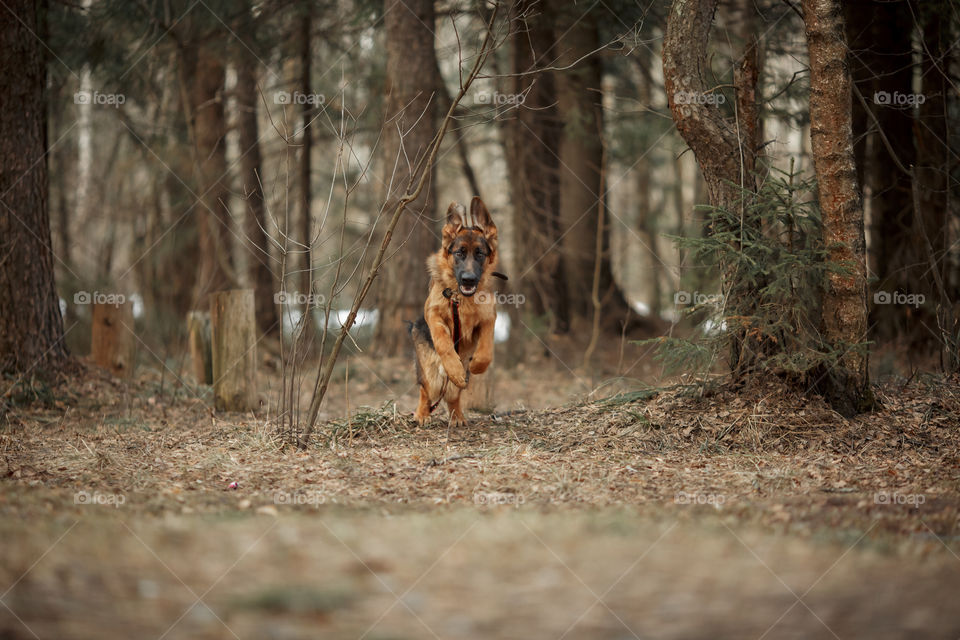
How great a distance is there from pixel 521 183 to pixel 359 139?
→ 7.30m

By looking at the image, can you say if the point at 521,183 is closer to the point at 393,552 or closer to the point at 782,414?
the point at 782,414

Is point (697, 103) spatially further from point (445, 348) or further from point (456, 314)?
point (445, 348)

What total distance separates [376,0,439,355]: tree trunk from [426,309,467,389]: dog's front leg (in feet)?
15.7

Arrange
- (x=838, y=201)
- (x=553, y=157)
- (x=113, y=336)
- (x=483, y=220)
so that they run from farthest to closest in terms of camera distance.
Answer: (x=553, y=157)
(x=113, y=336)
(x=483, y=220)
(x=838, y=201)

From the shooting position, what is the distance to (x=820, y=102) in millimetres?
7621

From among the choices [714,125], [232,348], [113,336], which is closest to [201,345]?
[232,348]

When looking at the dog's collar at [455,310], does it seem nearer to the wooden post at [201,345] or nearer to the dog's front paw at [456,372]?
the dog's front paw at [456,372]

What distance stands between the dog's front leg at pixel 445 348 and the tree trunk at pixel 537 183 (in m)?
6.55

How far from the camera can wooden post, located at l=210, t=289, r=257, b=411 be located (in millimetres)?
10086

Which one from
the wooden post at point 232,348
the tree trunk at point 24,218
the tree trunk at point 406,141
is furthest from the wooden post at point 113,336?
the tree trunk at point 406,141

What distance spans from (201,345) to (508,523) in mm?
7294

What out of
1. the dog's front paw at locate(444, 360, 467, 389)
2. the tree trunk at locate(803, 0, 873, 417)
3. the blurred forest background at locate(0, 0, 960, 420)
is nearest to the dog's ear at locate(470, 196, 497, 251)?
the blurred forest background at locate(0, 0, 960, 420)

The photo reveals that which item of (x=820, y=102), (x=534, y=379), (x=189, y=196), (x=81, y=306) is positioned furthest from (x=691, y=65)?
(x=81, y=306)

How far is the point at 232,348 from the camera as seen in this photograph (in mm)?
10086
